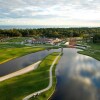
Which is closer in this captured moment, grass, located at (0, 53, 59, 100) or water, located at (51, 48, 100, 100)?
grass, located at (0, 53, 59, 100)

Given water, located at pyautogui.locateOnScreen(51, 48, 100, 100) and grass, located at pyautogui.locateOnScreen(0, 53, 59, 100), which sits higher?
grass, located at pyautogui.locateOnScreen(0, 53, 59, 100)

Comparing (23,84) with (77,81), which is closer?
(23,84)

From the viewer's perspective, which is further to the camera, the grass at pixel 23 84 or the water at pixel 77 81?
the water at pixel 77 81

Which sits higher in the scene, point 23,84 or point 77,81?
point 23,84

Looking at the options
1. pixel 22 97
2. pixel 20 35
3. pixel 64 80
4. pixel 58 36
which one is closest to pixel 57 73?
pixel 64 80

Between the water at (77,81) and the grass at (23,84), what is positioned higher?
the grass at (23,84)
